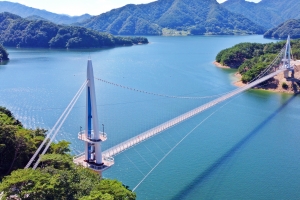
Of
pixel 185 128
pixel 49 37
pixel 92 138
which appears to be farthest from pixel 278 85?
pixel 49 37

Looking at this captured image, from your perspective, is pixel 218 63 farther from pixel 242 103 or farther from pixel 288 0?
pixel 288 0

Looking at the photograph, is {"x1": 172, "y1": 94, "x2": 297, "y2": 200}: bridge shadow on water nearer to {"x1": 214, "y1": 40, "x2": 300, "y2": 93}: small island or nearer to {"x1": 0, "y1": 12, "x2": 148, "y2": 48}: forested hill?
{"x1": 214, "y1": 40, "x2": 300, "y2": 93}: small island

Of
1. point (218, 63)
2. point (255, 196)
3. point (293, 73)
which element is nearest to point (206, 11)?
point (218, 63)

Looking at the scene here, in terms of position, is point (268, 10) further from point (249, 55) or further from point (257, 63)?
point (257, 63)

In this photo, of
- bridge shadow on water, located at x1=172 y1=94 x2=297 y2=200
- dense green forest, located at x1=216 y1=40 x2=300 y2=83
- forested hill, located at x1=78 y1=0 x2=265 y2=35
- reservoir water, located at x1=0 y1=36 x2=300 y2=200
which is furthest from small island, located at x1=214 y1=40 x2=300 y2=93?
forested hill, located at x1=78 y1=0 x2=265 y2=35

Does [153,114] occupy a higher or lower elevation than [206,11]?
lower

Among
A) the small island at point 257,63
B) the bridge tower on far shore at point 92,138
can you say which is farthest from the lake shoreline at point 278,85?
the bridge tower on far shore at point 92,138
